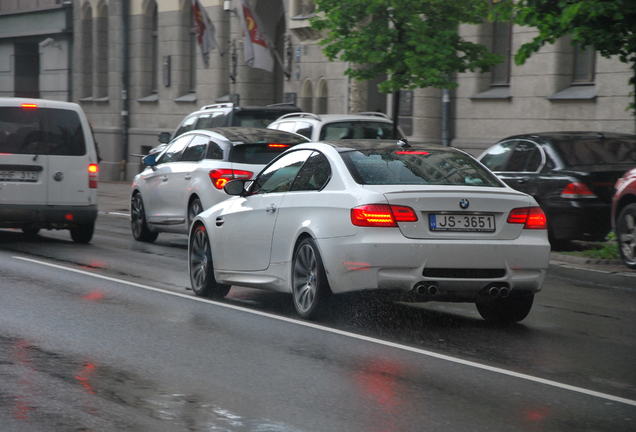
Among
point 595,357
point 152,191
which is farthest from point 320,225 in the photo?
point 152,191

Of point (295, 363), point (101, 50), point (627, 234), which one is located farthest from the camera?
point (101, 50)

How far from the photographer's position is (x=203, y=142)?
16.8m

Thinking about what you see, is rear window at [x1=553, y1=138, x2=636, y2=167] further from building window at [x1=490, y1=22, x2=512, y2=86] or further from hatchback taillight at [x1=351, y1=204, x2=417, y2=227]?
building window at [x1=490, y1=22, x2=512, y2=86]

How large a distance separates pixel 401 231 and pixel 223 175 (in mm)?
7095

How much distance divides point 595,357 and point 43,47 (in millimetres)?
40232

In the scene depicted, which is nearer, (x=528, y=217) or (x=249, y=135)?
(x=528, y=217)

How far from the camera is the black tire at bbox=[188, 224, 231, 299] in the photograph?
37.7ft

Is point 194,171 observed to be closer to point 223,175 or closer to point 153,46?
point 223,175

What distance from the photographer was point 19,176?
54.1ft

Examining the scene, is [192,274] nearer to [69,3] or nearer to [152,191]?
[152,191]

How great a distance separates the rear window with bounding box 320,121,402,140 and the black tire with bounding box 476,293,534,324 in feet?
29.6

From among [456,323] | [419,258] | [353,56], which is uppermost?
[353,56]

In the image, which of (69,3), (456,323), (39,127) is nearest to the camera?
(456,323)

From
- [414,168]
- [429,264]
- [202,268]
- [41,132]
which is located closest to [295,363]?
[429,264]
